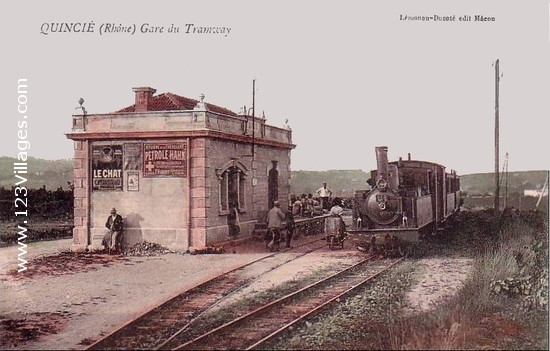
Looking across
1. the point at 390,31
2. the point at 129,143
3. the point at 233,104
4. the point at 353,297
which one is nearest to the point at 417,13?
the point at 390,31

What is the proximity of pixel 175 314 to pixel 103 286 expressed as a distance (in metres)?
1.34

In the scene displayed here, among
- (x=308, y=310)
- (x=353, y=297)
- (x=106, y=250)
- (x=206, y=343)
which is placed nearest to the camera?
(x=206, y=343)

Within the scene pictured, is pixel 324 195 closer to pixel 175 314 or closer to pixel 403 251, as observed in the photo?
pixel 403 251

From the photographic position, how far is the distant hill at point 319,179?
25.2 feet

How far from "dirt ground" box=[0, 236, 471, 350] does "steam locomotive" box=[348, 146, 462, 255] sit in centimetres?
90

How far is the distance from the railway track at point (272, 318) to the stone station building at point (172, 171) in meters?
2.09

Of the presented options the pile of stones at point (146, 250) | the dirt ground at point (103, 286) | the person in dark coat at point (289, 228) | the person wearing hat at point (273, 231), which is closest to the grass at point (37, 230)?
the dirt ground at point (103, 286)

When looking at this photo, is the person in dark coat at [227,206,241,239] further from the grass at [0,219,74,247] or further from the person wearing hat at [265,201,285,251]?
the grass at [0,219,74,247]

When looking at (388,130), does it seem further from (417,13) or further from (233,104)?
(233,104)

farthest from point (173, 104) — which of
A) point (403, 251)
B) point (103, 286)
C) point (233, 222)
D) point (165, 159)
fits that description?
point (403, 251)

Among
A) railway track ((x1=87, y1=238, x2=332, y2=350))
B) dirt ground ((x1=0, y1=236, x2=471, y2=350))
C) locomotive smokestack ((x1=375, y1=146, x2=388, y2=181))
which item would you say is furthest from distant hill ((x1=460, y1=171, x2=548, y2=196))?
railway track ((x1=87, y1=238, x2=332, y2=350))

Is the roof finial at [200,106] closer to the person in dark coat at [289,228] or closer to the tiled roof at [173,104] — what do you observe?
the tiled roof at [173,104]

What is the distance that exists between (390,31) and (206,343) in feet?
15.3

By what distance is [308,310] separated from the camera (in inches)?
281
